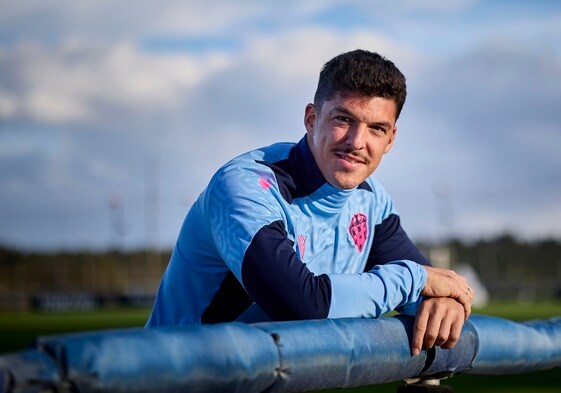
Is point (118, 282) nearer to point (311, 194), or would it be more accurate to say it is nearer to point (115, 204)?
point (115, 204)

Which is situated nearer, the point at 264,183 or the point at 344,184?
the point at 264,183

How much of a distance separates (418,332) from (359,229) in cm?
79

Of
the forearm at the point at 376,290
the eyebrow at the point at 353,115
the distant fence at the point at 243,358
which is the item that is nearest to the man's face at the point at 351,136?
the eyebrow at the point at 353,115

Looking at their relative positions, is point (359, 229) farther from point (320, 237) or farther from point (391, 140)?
point (391, 140)

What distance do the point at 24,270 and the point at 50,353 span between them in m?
Result: 49.2

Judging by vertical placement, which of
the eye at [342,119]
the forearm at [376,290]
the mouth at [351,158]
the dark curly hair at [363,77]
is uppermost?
the dark curly hair at [363,77]

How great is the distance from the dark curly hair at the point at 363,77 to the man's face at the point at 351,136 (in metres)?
0.02

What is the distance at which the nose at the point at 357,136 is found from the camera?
2492 millimetres

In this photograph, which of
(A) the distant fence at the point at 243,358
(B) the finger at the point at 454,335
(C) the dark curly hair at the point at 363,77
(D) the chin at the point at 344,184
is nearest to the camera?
(A) the distant fence at the point at 243,358

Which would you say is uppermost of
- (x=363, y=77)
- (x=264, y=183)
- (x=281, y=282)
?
(x=363, y=77)

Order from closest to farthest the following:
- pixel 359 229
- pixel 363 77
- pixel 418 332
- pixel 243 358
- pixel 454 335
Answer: pixel 243 358, pixel 418 332, pixel 454 335, pixel 363 77, pixel 359 229

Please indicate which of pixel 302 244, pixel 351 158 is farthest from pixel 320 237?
pixel 351 158

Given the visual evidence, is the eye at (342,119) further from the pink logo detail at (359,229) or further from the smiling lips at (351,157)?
the pink logo detail at (359,229)

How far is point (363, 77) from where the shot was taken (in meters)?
2.48
